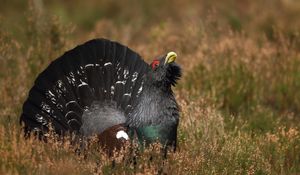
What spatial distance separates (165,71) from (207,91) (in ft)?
8.64

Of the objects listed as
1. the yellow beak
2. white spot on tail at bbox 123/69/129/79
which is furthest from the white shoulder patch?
white spot on tail at bbox 123/69/129/79

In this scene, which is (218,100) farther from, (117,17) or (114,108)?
(117,17)

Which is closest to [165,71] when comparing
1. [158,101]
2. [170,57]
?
[170,57]

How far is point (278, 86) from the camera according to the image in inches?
364

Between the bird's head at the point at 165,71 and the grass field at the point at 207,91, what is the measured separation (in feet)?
2.23

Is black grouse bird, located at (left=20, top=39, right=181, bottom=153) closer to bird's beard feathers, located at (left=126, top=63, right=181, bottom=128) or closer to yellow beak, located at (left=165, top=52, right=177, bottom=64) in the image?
bird's beard feathers, located at (left=126, top=63, right=181, bottom=128)

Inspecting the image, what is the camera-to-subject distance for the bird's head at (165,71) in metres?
6.32

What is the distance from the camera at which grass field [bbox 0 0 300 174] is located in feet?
19.8

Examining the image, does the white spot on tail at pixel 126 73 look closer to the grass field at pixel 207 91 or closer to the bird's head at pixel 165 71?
the grass field at pixel 207 91

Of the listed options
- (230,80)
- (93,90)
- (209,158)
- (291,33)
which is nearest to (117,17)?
(291,33)

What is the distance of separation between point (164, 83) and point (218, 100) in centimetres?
256

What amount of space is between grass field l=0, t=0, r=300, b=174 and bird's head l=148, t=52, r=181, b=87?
2.23 feet

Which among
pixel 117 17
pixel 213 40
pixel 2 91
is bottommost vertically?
pixel 2 91

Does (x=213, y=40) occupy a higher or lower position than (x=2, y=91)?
higher
